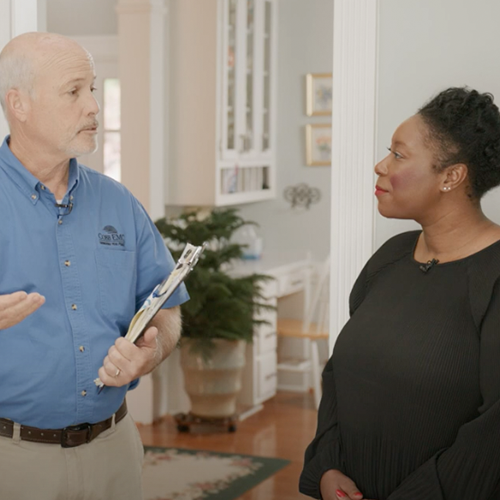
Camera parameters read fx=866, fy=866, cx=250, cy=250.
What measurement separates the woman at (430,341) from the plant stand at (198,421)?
3334 mm

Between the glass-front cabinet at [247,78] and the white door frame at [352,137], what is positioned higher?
the glass-front cabinet at [247,78]

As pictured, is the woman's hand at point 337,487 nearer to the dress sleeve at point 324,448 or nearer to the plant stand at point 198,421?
the dress sleeve at point 324,448

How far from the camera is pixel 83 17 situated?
6117 mm

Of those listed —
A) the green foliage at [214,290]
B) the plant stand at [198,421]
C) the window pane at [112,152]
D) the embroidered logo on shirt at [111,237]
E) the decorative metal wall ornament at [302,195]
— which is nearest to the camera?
the embroidered logo on shirt at [111,237]

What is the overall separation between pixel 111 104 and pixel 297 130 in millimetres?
1413

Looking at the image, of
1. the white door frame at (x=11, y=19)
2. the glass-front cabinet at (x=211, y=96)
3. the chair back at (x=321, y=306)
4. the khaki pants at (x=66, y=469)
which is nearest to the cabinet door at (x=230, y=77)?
the glass-front cabinet at (x=211, y=96)

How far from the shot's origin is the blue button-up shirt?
5.92 feet

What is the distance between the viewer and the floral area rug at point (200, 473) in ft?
13.6

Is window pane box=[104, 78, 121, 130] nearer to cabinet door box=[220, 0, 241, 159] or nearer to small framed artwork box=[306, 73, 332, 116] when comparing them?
cabinet door box=[220, 0, 241, 159]

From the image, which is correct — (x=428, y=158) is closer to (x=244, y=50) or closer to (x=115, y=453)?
(x=115, y=453)

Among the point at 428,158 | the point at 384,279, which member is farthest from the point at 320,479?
the point at 428,158

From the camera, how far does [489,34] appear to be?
2047 mm

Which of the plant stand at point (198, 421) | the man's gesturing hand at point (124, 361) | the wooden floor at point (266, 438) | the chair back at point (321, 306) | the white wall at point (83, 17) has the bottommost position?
the wooden floor at point (266, 438)

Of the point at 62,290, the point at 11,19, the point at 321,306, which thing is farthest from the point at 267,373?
the point at 62,290
